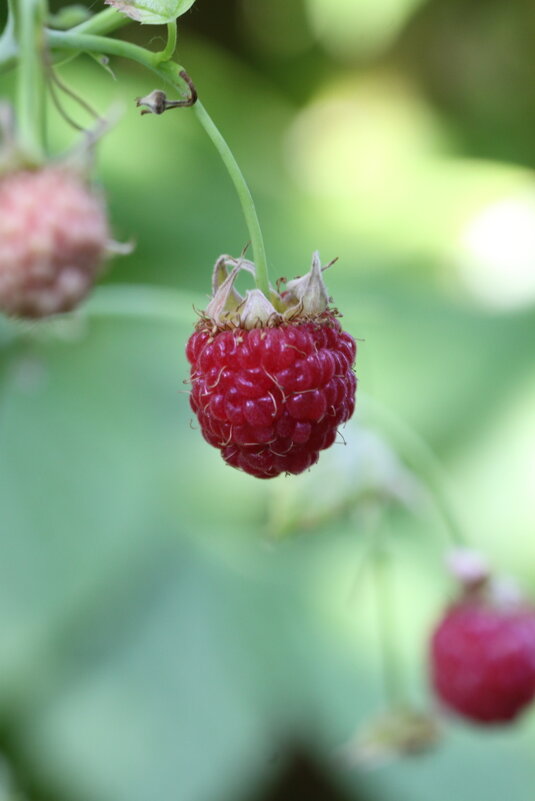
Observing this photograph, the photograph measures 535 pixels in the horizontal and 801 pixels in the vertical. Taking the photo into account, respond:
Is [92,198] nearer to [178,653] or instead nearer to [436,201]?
[178,653]

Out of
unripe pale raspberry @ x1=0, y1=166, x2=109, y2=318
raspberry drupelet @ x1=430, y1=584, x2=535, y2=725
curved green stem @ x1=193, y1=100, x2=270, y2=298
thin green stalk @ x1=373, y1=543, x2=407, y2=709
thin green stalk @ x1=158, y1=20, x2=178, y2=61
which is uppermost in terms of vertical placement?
thin green stalk @ x1=158, y1=20, x2=178, y2=61

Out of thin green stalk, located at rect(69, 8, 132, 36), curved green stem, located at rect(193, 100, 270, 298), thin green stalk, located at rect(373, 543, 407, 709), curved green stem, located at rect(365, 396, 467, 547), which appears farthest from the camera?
thin green stalk, located at rect(373, 543, 407, 709)

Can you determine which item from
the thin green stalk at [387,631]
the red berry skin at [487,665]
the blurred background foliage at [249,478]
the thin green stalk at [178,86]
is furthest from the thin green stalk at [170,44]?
the thin green stalk at [387,631]

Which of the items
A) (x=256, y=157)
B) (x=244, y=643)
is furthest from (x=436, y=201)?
(x=244, y=643)

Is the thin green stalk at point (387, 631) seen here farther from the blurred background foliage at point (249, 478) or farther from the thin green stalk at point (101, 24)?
the thin green stalk at point (101, 24)

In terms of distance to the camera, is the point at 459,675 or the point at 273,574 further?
the point at 273,574

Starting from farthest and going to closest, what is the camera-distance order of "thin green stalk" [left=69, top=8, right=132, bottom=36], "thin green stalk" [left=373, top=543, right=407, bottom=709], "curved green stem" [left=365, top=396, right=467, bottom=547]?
"thin green stalk" [left=373, top=543, right=407, bottom=709], "curved green stem" [left=365, top=396, right=467, bottom=547], "thin green stalk" [left=69, top=8, right=132, bottom=36]

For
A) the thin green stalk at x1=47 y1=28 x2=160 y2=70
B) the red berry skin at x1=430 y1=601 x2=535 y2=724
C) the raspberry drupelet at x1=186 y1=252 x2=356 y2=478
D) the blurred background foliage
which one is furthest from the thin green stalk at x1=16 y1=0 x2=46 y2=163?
the red berry skin at x1=430 y1=601 x2=535 y2=724

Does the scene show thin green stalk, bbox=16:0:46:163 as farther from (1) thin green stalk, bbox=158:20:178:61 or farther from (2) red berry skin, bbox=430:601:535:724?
(2) red berry skin, bbox=430:601:535:724
